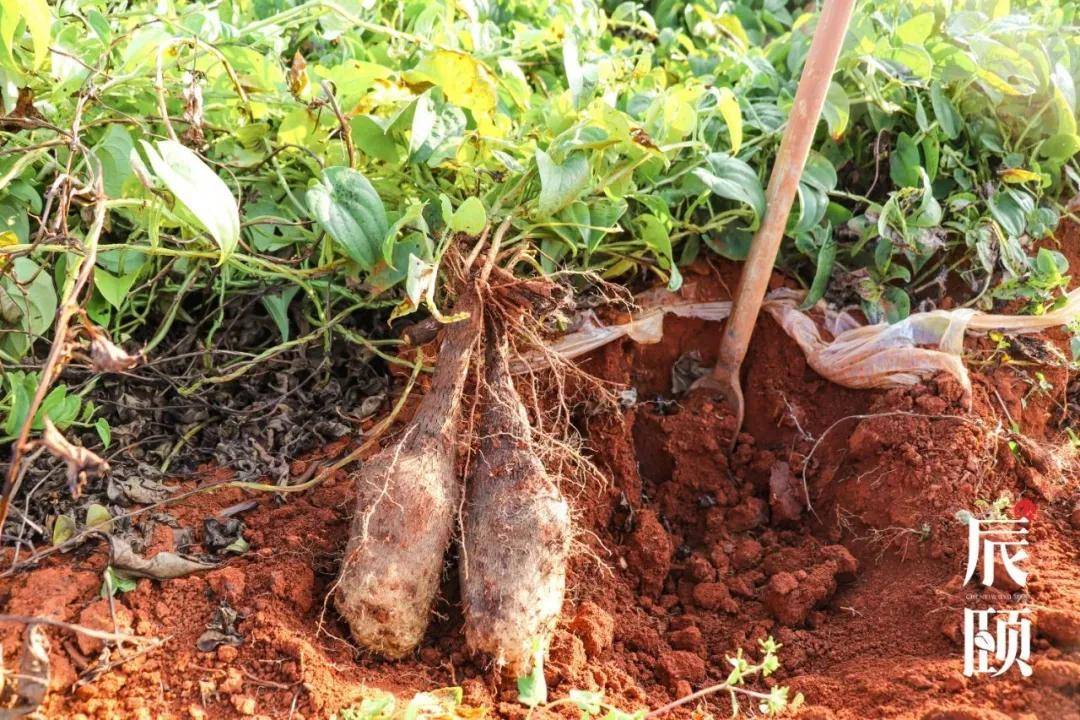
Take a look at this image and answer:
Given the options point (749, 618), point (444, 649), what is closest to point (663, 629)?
point (749, 618)

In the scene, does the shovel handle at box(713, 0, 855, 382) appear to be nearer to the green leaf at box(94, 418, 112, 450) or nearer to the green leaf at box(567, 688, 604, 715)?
the green leaf at box(567, 688, 604, 715)

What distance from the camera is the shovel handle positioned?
5.18 ft

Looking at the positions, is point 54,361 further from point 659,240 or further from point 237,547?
point 659,240

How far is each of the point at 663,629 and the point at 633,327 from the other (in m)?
0.56

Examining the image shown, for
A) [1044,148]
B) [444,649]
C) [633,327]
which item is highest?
[1044,148]

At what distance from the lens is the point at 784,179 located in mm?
1689

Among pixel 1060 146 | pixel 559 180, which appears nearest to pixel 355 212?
pixel 559 180

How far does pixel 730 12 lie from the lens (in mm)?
2576

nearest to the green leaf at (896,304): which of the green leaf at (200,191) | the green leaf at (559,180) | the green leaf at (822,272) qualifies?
the green leaf at (822,272)

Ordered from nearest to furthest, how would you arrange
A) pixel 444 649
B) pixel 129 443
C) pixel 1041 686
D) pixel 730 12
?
pixel 1041 686 → pixel 444 649 → pixel 129 443 → pixel 730 12

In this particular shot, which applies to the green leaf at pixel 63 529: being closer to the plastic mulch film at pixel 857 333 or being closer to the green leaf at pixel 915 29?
the plastic mulch film at pixel 857 333

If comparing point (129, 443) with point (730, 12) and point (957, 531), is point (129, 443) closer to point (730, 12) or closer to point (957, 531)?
point (957, 531)

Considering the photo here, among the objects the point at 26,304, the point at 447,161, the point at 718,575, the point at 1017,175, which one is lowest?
the point at 718,575

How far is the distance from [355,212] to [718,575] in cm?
82
